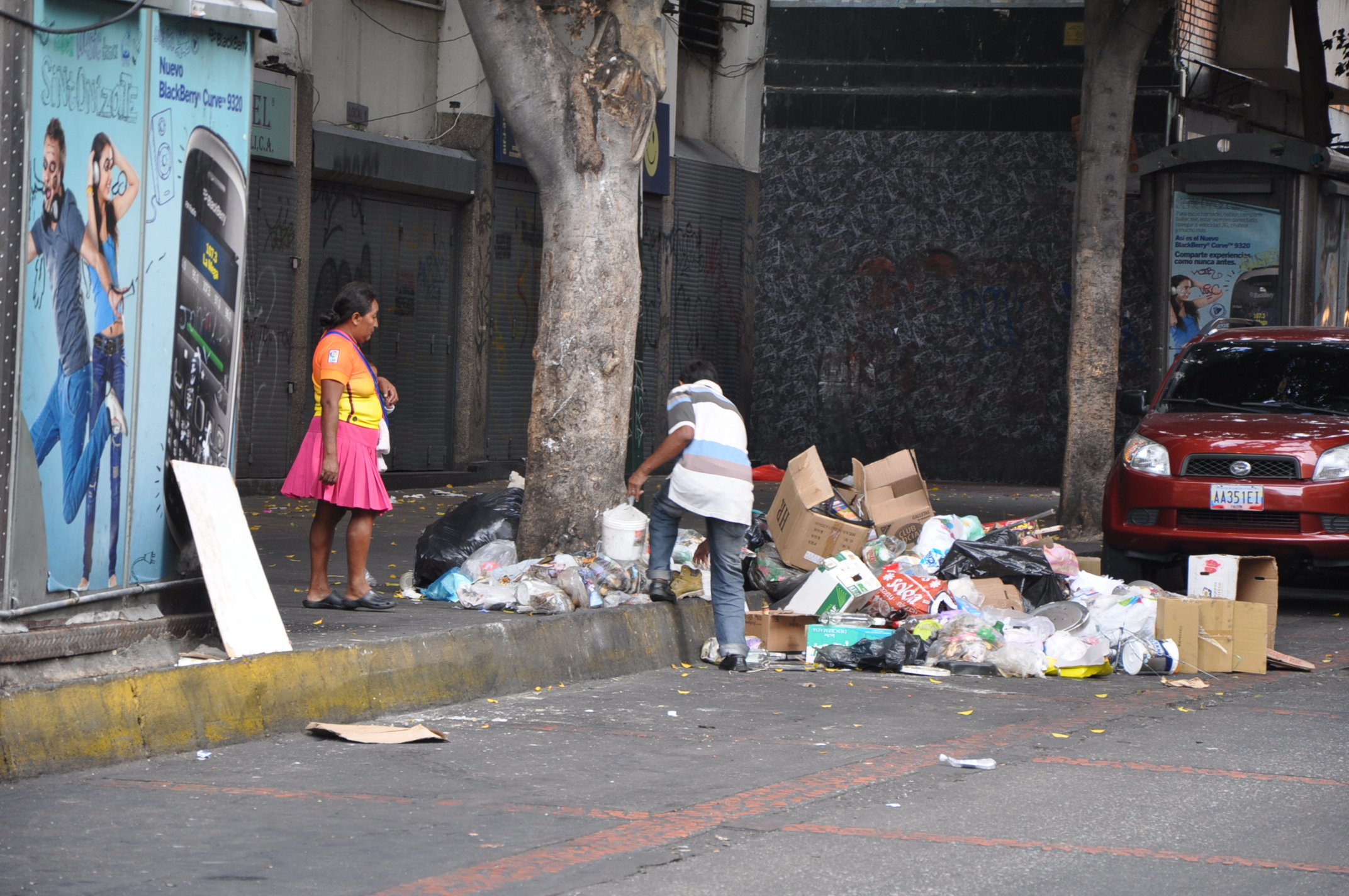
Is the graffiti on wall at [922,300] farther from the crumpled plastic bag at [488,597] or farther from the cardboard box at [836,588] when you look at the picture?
the crumpled plastic bag at [488,597]

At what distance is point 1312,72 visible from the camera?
20625 mm

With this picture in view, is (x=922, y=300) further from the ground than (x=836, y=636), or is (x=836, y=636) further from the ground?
(x=922, y=300)

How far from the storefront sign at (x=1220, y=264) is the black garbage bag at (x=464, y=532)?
8.64 meters

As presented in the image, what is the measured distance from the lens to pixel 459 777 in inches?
240

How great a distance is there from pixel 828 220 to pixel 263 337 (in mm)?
9391

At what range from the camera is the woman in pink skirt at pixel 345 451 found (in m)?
8.48

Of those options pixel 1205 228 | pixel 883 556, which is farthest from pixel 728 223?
pixel 883 556

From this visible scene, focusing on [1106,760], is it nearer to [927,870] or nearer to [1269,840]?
[1269,840]

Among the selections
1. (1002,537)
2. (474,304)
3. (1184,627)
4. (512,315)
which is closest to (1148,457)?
(1002,537)

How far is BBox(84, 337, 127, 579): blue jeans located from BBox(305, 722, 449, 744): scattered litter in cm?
108

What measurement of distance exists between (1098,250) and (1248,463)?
4.44m

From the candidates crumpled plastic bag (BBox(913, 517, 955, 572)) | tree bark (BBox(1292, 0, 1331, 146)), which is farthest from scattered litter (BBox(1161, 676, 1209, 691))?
tree bark (BBox(1292, 0, 1331, 146))

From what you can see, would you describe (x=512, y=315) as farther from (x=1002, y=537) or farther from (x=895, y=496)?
(x=1002, y=537)

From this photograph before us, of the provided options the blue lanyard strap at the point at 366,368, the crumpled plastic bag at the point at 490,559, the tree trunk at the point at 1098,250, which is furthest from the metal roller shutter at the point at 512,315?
the blue lanyard strap at the point at 366,368
